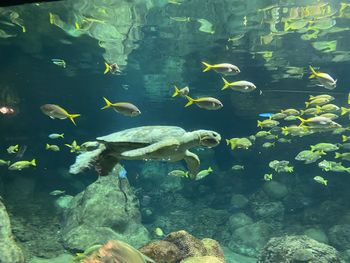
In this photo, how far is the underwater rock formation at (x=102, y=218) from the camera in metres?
10.9

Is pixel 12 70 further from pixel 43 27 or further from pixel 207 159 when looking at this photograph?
pixel 207 159

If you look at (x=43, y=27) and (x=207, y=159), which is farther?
(x=207, y=159)

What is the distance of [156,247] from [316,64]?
50.5ft

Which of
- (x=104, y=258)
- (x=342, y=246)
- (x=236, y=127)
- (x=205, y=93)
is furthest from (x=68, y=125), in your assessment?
(x=104, y=258)

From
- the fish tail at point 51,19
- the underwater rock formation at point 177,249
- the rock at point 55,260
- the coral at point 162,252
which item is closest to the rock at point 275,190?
the rock at point 55,260

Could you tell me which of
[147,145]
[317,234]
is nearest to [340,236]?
[317,234]

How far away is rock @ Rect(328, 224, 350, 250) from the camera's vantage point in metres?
15.3

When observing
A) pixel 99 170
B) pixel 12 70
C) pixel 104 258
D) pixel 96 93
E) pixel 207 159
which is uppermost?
pixel 104 258

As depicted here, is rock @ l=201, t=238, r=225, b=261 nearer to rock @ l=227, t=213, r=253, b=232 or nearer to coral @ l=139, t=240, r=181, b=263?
coral @ l=139, t=240, r=181, b=263

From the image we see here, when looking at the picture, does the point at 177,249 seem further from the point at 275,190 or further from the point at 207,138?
the point at 275,190

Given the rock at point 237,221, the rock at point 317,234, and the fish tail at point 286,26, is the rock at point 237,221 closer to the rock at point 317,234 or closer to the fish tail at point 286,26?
the rock at point 317,234

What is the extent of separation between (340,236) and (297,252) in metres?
8.64

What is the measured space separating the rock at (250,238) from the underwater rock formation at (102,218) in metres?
4.86

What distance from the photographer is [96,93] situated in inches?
1228
